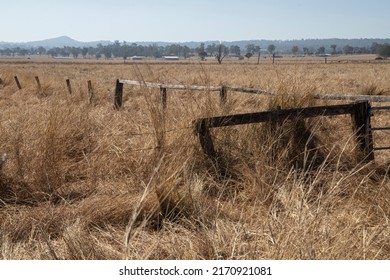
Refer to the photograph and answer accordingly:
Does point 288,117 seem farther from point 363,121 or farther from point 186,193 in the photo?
point 186,193

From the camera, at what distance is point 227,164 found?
A: 4.44 meters

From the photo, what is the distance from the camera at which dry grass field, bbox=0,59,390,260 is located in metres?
2.70

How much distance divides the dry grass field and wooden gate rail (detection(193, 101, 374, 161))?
14 centimetres

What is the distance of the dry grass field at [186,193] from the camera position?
8.84 ft

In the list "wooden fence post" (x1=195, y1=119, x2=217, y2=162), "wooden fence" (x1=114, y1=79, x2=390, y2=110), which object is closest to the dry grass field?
"wooden fence post" (x1=195, y1=119, x2=217, y2=162)

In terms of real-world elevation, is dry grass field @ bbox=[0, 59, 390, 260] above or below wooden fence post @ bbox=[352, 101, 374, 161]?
below

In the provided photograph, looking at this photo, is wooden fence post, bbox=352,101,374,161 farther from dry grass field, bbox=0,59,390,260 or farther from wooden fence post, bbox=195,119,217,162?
wooden fence post, bbox=195,119,217,162

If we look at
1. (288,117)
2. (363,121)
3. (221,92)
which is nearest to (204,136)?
(288,117)

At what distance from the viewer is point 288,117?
4.74 meters

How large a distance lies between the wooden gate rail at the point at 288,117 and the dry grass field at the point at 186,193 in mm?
135

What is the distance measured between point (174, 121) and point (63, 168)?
148 cm

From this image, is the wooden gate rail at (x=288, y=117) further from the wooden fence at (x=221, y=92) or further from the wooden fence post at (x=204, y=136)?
the wooden fence at (x=221, y=92)
